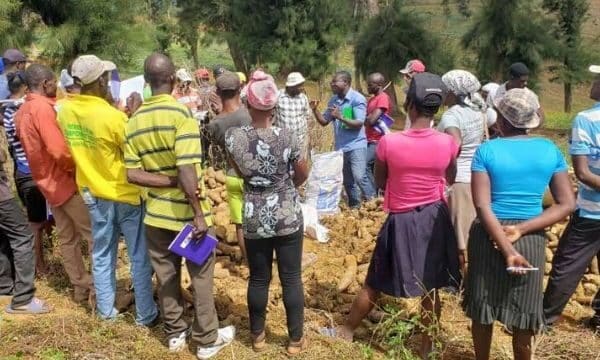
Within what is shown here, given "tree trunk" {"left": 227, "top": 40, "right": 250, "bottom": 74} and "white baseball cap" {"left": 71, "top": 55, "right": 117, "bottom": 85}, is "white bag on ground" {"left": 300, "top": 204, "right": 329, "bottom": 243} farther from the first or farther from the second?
"tree trunk" {"left": 227, "top": 40, "right": 250, "bottom": 74}

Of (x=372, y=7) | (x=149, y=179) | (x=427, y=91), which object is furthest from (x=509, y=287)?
(x=372, y=7)

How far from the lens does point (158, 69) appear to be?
3.08m

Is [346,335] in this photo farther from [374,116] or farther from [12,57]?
[12,57]

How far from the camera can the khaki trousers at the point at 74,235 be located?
3.96 meters

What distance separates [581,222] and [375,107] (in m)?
2.88

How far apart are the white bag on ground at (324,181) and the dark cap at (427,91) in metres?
2.75

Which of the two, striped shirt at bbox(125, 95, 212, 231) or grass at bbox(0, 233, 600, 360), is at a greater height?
striped shirt at bbox(125, 95, 212, 231)

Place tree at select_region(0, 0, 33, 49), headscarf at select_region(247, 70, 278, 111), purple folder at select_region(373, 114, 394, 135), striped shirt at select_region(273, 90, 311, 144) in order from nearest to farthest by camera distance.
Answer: headscarf at select_region(247, 70, 278, 111) < striped shirt at select_region(273, 90, 311, 144) < tree at select_region(0, 0, 33, 49) < purple folder at select_region(373, 114, 394, 135)

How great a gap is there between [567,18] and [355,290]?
65.3 feet

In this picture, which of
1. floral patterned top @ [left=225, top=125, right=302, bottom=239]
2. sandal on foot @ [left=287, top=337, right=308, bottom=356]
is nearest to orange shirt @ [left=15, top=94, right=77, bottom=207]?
floral patterned top @ [left=225, top=125, right=302, bottom=239]

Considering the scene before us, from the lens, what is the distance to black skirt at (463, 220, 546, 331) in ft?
9.23

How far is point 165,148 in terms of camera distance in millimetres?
3131

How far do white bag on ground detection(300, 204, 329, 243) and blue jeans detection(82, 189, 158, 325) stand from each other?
1.95 meters

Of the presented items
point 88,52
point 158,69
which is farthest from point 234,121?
point 88,52
